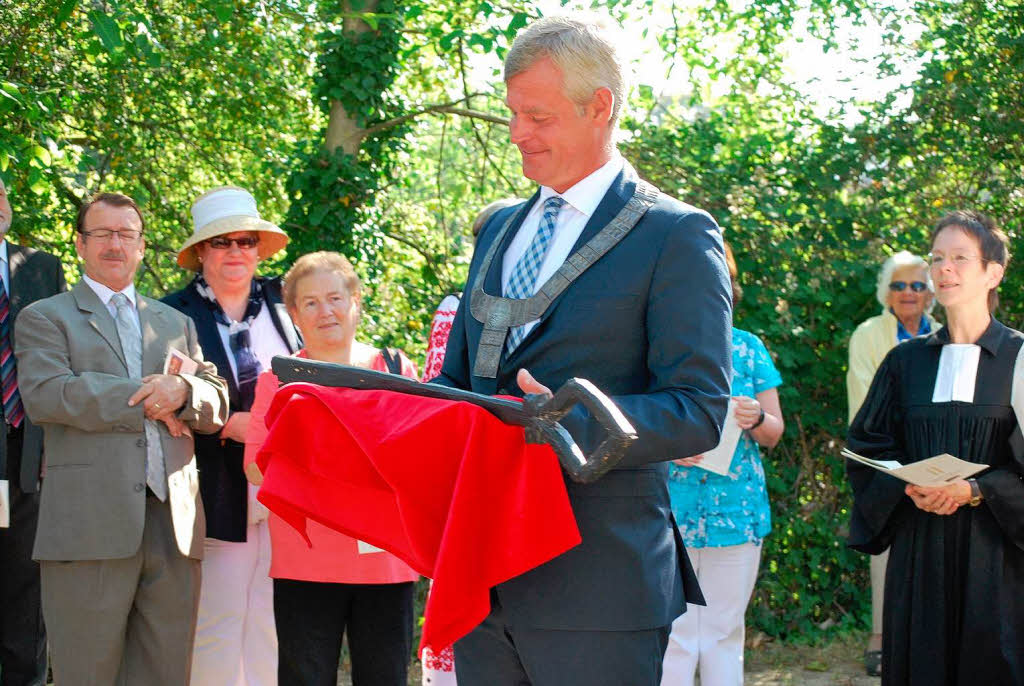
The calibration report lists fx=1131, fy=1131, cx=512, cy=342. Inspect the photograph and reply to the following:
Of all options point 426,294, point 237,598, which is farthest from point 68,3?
point 426,294

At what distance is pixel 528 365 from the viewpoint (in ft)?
7.94

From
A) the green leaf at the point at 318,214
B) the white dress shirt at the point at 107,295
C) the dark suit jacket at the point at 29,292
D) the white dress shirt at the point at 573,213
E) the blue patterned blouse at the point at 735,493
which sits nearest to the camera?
the white dress shirt at the point at 573,213

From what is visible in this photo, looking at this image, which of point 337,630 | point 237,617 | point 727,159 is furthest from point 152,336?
point 727,159

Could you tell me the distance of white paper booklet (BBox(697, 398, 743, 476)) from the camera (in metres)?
5.11

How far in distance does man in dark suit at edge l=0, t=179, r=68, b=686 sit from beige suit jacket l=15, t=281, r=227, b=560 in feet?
2.34

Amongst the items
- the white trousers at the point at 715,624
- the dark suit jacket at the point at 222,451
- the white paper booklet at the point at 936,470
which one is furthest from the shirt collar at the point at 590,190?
→ the white trousers at the point at 715,624

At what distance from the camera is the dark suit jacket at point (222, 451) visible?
4.74 meters

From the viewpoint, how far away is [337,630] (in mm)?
4359

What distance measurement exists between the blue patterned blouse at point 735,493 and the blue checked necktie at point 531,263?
2.74 metres

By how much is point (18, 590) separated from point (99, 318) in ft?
5.13

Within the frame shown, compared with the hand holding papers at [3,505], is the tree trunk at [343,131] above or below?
above

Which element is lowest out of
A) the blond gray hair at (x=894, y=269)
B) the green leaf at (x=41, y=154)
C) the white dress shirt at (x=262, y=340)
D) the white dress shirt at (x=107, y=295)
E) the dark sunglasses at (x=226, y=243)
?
the white dress shirt at (x=262, y=340)

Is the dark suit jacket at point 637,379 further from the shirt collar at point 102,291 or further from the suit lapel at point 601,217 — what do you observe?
the shirt collar at point 102,291

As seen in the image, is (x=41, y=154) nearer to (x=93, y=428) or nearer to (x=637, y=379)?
(x=93, y=428)
